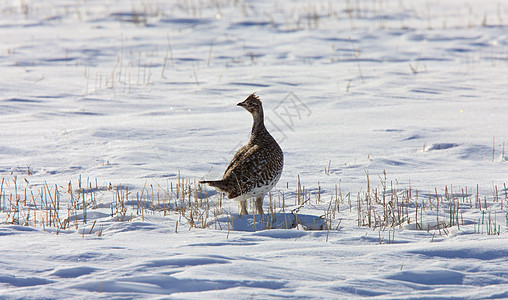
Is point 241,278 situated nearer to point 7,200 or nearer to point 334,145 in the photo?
point 7,200

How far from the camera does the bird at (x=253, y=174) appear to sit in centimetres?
541

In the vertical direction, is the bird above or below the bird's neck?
below

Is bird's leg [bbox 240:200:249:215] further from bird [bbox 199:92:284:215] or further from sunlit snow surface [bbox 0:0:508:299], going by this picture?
sunlit snow surface [bbox 0:0:508:299]

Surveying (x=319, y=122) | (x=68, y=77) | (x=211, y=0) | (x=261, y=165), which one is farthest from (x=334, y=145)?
(x=211, y=0)

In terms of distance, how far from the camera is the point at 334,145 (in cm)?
834

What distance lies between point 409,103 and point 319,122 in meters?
2.12

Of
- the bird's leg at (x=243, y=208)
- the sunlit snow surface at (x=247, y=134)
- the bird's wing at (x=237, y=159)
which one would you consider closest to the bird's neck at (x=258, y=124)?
the bird's wing at (x=237, y=159)

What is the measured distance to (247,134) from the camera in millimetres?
8773

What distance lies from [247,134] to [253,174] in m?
3.33

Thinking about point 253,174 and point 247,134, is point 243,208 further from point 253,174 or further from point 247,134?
point 247,134

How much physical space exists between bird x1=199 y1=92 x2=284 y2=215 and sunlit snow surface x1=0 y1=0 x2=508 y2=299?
34 centimetres

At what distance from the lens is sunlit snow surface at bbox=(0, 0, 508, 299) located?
360 cm

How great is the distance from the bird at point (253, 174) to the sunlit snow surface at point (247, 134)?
345mm

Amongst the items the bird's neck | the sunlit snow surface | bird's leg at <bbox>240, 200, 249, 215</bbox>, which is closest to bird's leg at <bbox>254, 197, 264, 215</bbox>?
bird's leg at <bbox>240, 200, 249, 215</bbox>
